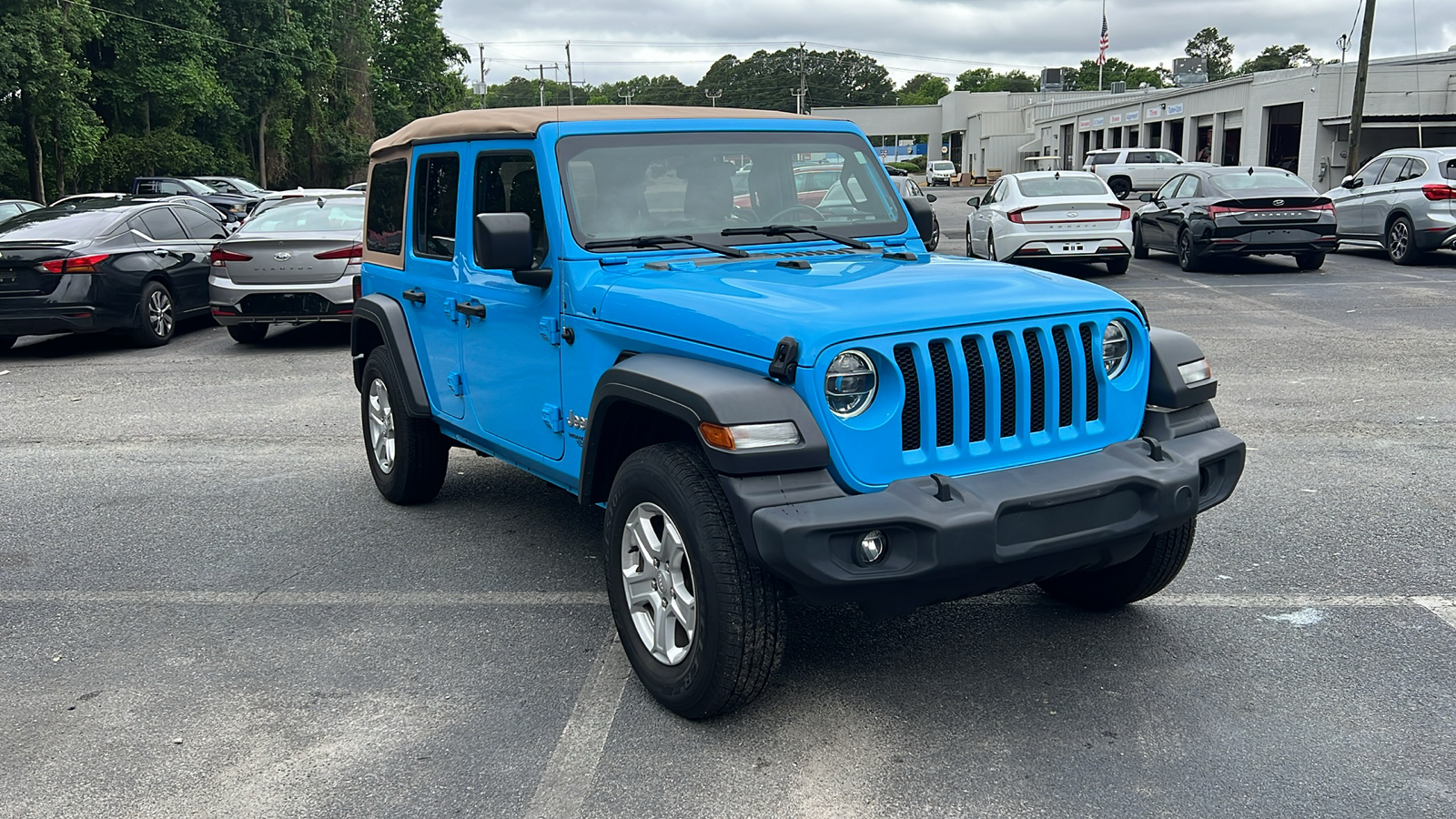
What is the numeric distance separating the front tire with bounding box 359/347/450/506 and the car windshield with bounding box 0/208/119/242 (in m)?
7.32

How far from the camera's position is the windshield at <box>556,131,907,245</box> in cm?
455

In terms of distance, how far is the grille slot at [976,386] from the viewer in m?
3.58

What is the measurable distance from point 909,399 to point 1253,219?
15023 millimetres

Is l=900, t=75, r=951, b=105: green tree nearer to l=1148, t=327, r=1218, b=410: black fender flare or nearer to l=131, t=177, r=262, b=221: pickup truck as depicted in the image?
l=131, t=177, r=262, b=221: pickup truck

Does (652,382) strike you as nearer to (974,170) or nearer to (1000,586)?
(1000,586)

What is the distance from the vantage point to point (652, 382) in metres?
3.61

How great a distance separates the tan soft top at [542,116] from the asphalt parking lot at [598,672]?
1.82 m

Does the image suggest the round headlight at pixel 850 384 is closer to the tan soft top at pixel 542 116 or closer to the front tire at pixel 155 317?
the tan soft top at pixel 542 116

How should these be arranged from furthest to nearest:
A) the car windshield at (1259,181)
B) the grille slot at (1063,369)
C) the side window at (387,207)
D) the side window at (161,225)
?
the car windshield at (1259,181) → the side window at (161,225) → the side window at (387,207) → the grille slot at (1063,369)

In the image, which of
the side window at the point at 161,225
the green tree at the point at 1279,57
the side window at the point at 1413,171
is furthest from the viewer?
the green tree at the point at 1279,57

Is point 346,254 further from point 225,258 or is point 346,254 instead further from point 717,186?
point 717,186

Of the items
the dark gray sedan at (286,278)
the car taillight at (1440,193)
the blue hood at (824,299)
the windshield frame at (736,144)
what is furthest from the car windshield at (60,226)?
the car taillight at (1440,193)

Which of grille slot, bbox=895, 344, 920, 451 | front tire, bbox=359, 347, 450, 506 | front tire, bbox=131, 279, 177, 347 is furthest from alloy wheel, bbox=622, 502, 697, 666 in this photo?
front tire, bbox=131, 279, 177, 347

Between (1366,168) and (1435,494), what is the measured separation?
49.6ft
